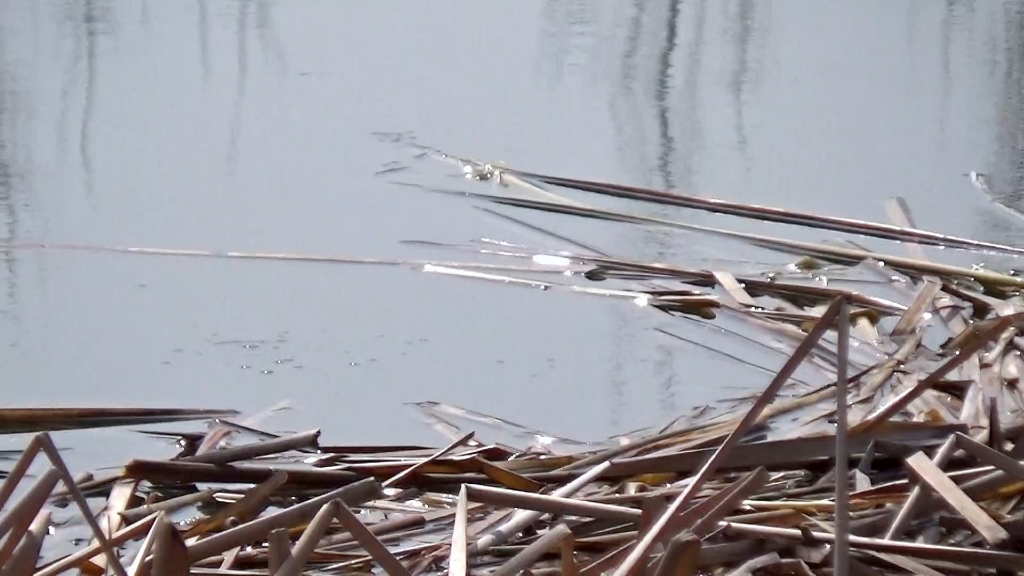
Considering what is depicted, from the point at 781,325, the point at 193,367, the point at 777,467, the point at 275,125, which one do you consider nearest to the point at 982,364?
the point at 781,325

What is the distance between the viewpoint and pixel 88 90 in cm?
343

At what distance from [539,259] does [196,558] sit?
1.41 meters

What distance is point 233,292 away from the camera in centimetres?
229

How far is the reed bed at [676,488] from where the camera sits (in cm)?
112

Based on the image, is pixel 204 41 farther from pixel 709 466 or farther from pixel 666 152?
pixel 709 466

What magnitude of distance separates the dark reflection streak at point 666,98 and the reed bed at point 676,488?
76cm

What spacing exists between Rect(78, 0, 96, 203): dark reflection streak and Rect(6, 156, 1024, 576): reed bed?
1302 millimetres

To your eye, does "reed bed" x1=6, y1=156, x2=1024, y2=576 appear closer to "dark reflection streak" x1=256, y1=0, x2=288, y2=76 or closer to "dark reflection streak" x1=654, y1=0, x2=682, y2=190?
"dark reflection streak" x1=654, y1=0, x2=682, y2=190

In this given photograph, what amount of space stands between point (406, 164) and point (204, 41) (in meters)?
1.27

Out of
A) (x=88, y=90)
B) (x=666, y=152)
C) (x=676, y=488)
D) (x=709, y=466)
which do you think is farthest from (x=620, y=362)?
(x=88, y=90)

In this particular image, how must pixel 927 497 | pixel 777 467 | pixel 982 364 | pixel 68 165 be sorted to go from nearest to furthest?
pixel 927 497 → pixel 777 467 → pixel 982 364 → pixel 68 165

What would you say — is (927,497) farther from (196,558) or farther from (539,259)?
(539,259)

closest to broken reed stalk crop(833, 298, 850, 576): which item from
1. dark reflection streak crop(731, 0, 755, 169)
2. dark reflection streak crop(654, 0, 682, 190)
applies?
dark reflection streak crop(654, 0, 682, 190)

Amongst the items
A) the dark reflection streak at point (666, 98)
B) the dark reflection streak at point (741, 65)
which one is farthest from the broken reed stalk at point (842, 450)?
the dark reflection streak at point (741, 65)
